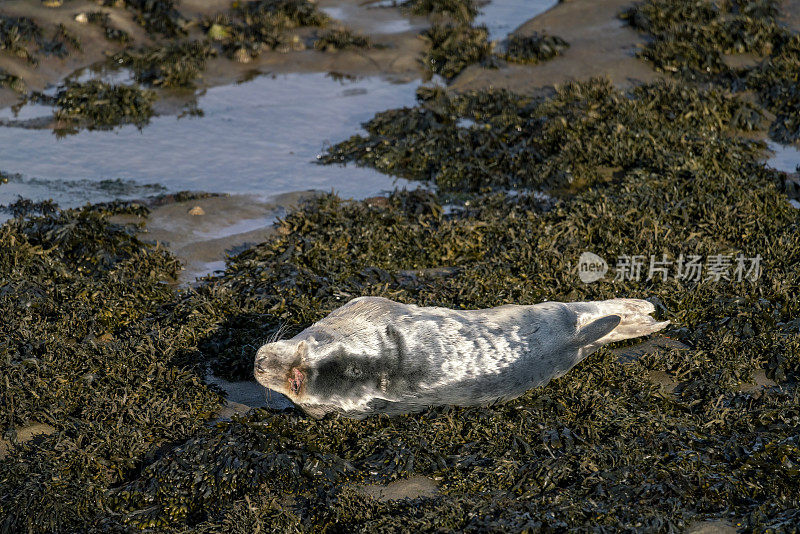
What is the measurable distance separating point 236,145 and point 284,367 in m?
6.38

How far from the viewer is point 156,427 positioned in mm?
5750

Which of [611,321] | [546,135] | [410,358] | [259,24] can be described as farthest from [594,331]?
[259,24]

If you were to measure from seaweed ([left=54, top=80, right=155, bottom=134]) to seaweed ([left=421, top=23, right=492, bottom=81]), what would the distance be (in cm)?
454

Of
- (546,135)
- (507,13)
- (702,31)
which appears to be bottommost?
(546,135)

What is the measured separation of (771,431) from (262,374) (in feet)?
11.2

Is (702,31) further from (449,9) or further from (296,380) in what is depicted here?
(296,380)

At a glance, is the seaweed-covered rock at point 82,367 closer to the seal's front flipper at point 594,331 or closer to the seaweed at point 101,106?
the seal's front flipper at point 594,331

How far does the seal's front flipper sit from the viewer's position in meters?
6.16

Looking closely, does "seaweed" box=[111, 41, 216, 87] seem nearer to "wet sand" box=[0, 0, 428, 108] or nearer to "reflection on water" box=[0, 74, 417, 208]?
"wet sand" box=[0, 0, 428, 108]

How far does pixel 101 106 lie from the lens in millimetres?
11883

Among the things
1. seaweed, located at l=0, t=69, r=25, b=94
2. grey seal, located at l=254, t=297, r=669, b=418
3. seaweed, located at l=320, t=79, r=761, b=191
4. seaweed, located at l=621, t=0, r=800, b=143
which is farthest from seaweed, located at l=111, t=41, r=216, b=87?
grey seal, located at l=254, t=297, r=669, b=418

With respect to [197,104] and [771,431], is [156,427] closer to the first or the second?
[771,431]

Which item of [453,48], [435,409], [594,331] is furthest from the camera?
[453,48]

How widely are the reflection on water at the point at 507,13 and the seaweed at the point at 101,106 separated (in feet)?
19.2
